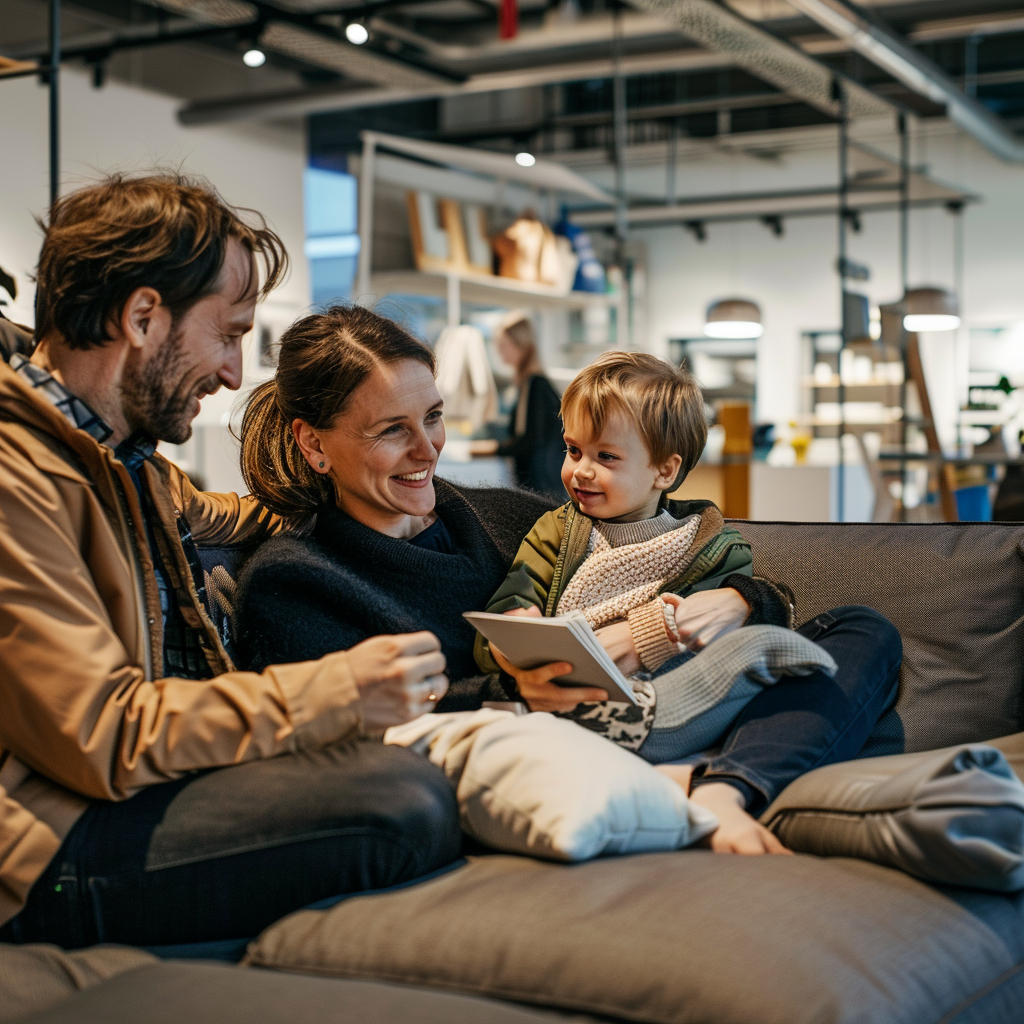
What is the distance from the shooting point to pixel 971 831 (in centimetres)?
151

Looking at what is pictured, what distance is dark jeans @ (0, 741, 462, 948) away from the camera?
1.47m

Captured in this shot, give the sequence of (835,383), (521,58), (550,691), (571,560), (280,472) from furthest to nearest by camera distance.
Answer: (835,383) < (521,58) < (571,560) < (280,472) < (550,691)

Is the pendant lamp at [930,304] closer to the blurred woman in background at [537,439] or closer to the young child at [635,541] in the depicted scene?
the blurred woman in background at [537,439]

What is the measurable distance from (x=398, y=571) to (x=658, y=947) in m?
0.89

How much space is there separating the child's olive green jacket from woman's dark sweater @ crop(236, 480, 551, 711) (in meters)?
0.06

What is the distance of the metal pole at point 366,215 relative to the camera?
319 inches

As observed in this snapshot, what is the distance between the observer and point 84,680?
1.46 meters

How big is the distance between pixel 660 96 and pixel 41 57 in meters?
5.93

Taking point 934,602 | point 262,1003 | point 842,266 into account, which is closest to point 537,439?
point 842,266

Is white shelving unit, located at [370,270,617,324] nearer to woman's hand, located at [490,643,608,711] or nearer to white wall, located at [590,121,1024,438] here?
white wall, located at [590,121,1024,438]

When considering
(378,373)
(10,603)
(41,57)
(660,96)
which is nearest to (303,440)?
(378,373)

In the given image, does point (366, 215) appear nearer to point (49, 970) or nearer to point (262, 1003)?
point (49, 970)

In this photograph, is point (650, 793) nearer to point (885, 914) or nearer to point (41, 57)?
point (885, 914)

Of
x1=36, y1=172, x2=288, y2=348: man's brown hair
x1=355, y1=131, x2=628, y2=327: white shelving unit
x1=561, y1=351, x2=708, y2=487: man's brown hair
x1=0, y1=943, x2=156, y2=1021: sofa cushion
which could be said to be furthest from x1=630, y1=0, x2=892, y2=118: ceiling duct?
x1=0, y1=943, x2=156, y2=1021: sofa cushion
